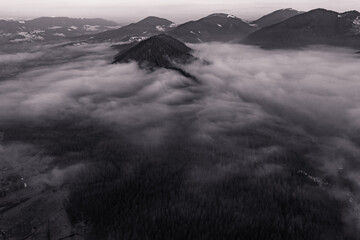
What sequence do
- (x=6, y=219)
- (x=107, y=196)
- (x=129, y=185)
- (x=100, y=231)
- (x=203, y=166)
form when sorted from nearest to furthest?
(x=100, y=231)
(x=6, y=219)
(x=107, y=196)
(x=129, y=185)
(x=203, y=166)

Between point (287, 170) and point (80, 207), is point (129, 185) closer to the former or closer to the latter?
point (80, 207)

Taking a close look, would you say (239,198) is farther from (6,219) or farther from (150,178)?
(6,219)

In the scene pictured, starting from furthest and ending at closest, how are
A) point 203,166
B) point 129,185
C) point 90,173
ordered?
point 203,166, point 90,173, point 129,185

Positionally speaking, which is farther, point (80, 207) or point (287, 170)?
point (287, 170)

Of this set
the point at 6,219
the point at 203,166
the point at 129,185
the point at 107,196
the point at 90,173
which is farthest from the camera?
the point at 203,166

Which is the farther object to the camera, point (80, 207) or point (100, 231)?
point (80, 207)

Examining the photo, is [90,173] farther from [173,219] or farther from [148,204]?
[173,219]

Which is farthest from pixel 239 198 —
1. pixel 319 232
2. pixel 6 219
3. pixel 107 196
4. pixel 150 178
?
pixel 6 219

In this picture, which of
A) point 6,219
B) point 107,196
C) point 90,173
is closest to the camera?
point 6,219

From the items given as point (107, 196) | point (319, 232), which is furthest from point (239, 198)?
point (107, 196)
